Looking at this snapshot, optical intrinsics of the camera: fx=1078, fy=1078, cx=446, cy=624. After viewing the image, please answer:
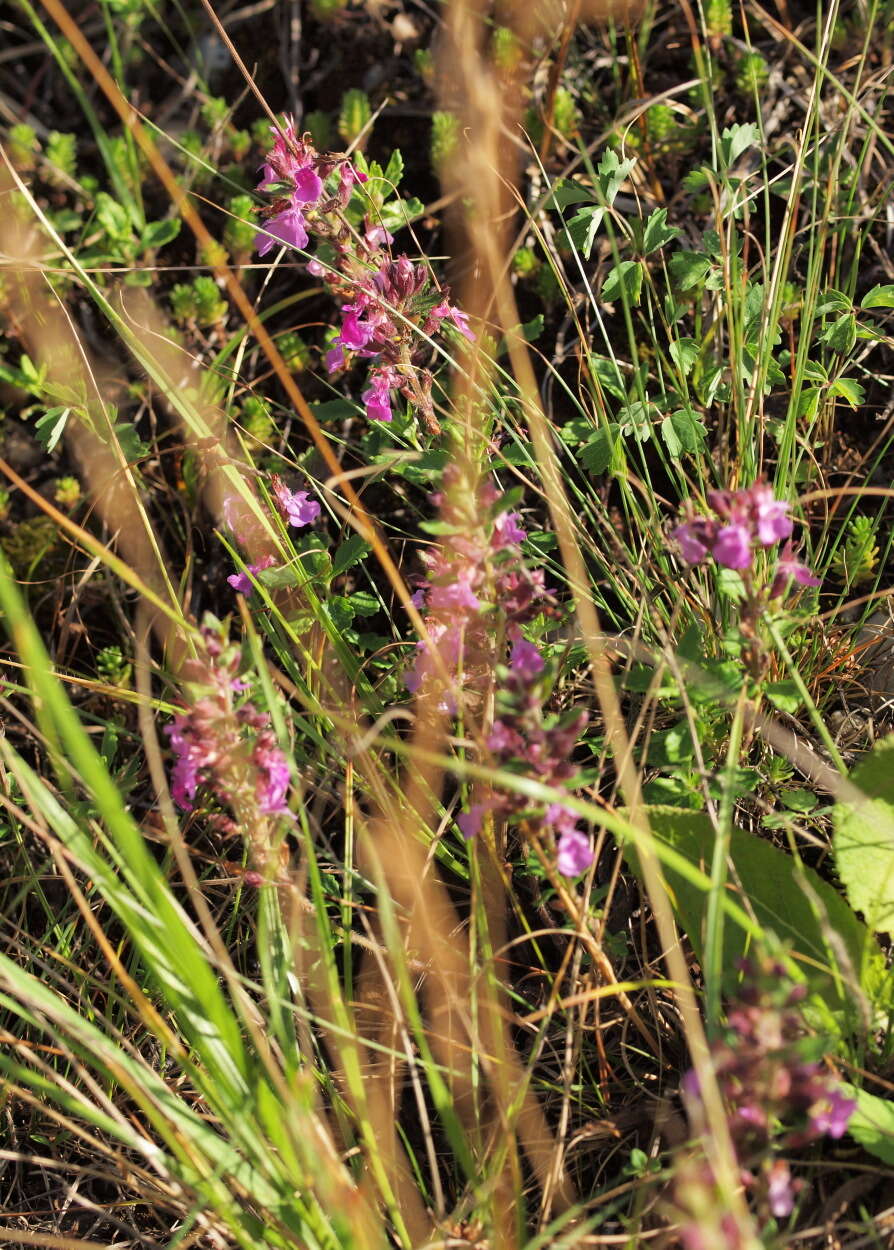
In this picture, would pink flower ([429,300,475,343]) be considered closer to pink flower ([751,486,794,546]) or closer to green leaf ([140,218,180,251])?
pink flower ([751,486,794,546])

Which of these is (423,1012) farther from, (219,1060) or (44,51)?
(44,51)

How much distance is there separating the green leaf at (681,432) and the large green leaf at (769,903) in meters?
0.76

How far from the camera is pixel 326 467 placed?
114 inches

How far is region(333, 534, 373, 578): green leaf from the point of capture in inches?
89.3

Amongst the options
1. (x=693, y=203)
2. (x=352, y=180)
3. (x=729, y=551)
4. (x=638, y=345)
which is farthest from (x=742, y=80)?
(x=729, y=551)

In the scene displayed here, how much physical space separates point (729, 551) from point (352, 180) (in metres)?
1.13

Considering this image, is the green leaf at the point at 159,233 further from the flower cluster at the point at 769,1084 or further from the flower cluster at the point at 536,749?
the flower cluster at the point at 769,1084

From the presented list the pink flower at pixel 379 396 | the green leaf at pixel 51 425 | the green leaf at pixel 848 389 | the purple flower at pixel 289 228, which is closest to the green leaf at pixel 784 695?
the green leaf at pixel 848 389

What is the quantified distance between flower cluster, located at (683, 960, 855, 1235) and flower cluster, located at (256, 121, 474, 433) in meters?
1.31

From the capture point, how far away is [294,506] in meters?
2.27

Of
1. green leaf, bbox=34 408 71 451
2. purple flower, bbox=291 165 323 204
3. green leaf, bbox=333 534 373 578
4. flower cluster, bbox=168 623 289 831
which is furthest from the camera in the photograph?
green leaf, bbox=34 408 71 451

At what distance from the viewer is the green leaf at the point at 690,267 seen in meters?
2.25

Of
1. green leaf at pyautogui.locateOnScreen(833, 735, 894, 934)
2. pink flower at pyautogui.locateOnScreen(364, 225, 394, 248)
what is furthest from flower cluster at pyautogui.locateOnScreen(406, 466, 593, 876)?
pink flower at pyautogui.locateOnScreen(364, 225, 394, 248)

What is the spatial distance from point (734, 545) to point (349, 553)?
3.07ft
